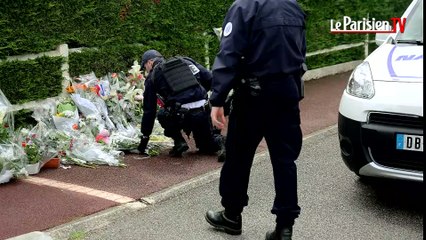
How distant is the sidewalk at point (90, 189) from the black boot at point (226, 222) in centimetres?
86

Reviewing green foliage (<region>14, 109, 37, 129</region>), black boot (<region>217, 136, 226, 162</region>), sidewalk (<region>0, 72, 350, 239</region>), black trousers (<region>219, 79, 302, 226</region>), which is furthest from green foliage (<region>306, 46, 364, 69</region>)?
black trousers (<region>219, 79, 302, 226</region>)

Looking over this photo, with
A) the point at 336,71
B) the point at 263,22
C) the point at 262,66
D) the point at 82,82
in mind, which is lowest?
the point at 336,71

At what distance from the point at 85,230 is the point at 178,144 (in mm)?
2114

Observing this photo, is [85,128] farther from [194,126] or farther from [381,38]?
[381,38]

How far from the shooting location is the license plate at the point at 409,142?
181 inches

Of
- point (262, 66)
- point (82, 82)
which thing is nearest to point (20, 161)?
point (82, 82)

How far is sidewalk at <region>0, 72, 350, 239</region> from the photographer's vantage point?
5.00 metres

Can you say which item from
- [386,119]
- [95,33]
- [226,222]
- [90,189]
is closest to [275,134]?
[226,222]

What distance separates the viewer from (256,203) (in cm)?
538

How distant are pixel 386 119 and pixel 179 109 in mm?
2360

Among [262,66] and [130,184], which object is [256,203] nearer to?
[130,184]

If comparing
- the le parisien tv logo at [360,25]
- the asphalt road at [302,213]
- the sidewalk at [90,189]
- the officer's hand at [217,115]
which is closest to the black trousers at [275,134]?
the officer's hand at [217,115]

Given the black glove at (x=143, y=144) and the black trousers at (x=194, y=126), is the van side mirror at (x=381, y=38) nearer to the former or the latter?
the black trousers at (x=194, y=126)

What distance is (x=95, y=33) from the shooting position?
7.85 m
